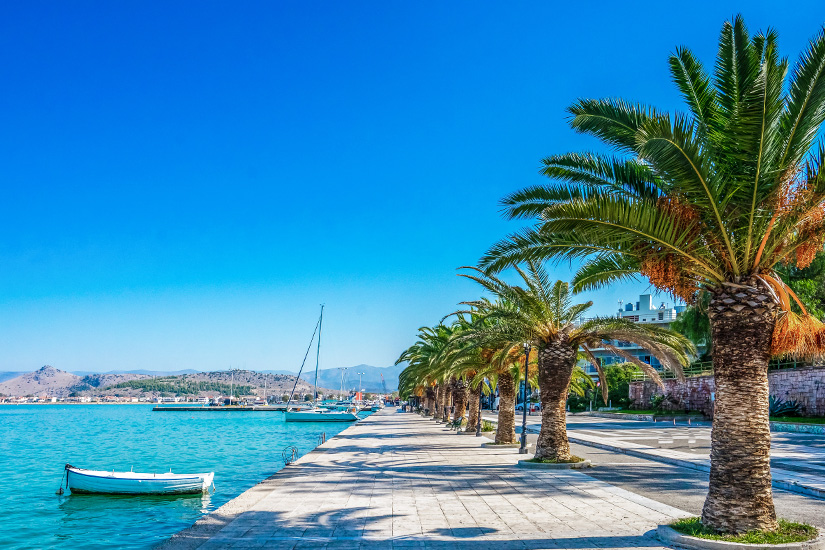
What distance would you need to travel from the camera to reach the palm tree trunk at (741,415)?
8.79 m

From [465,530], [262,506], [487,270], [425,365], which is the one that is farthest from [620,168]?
[425,365]

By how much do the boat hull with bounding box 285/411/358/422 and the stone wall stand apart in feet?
135

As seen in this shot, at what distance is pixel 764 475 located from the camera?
29.1 feet

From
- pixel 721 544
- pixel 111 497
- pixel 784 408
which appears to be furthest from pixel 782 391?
pixel 111 497

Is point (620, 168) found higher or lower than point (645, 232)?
higher

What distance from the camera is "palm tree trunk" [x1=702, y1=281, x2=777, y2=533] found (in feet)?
28.8

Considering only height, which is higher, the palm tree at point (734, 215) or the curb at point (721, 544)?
the palm tree at point (734, 215)

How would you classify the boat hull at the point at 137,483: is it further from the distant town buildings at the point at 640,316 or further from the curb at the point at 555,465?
the distant town buildings at the point at 640,316

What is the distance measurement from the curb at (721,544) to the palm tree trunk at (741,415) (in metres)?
0.49

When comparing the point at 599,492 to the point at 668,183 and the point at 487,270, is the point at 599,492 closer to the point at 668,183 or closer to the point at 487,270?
the point at 487,270

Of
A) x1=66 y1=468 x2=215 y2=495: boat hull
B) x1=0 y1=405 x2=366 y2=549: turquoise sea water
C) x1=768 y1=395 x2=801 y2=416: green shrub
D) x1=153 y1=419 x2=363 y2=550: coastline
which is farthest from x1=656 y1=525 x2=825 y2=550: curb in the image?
x1=768 y1=395 x2=801 y2=416: green shrub

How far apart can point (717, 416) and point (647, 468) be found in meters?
10.8

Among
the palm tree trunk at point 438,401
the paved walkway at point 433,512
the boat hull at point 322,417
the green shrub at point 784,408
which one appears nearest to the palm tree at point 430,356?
the palm tree trunk at point 438,401

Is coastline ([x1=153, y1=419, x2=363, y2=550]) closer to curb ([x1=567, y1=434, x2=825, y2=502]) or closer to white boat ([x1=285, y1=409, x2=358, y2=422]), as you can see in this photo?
curb ([x1=567, y1=434, x2=825, y2=502])
